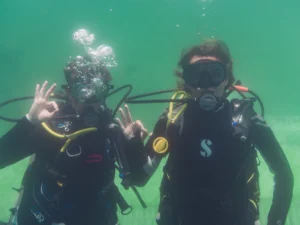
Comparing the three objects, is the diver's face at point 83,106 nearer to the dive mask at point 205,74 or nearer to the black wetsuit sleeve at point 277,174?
the dive mask at point 205,74

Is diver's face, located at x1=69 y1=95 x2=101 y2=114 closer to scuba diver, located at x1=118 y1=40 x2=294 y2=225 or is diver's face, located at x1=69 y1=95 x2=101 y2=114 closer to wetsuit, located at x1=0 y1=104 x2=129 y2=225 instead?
wetsuit, located at x1=0 y1=104 x2=129 y2=225

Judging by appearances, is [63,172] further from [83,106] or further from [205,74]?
[205,74]

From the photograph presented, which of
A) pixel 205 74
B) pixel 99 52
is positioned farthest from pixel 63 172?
pixel 99 52

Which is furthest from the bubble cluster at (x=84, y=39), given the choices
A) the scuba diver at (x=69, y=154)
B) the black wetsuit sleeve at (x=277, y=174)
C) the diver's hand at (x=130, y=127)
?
the black wetsuit sleeve at (x=277, y=174)

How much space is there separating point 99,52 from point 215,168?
2.88m

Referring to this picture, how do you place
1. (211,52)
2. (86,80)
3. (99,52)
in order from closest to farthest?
(86,80)
(211,52)
(99,52)

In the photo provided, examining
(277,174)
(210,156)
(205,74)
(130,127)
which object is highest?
(205,74)

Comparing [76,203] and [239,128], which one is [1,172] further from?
[239,128]

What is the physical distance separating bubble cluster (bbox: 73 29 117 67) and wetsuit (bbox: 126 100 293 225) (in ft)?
4.99

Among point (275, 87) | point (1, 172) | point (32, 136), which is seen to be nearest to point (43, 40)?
point (1, 172)

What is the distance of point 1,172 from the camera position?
10602 millimetres

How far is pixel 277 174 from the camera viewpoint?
3258 mm

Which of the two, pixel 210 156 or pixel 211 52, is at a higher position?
pixel 211 52

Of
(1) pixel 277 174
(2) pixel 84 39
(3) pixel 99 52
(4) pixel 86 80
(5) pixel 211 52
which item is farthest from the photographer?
(2) pixel 84 39
